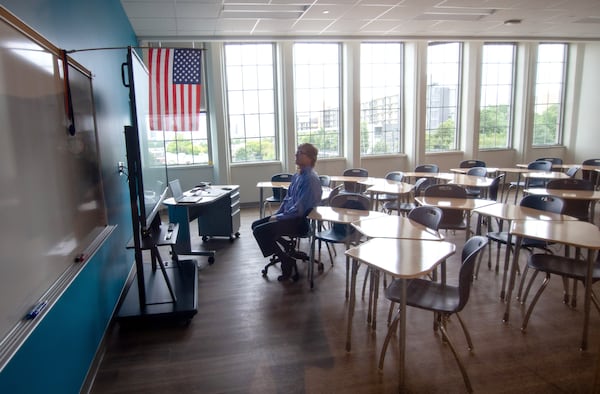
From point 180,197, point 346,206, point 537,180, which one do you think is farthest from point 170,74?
point 537,180

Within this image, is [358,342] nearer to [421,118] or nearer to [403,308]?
[403,308]

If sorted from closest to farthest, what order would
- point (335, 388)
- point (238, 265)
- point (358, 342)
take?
1. point (335, 388)
2. point (358, 342)
3. point (238, 265)

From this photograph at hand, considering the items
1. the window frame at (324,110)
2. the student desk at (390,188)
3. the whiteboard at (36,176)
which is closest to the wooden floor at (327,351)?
the whiteboard at (36,176)

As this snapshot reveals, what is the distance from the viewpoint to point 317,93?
8.59 metres

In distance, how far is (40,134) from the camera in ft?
6.00

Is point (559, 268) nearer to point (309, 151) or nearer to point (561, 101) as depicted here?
point (309, 151)

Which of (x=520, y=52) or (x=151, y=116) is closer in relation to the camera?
(x=151, y=116)

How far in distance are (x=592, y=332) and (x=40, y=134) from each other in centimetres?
382

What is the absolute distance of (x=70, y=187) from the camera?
2215mm

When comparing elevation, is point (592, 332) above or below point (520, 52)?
below

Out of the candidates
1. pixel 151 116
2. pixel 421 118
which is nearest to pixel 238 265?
pixel 151 116

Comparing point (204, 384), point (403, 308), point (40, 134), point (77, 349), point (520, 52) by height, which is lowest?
point (204, 384)

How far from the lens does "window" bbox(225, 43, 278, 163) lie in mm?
8086

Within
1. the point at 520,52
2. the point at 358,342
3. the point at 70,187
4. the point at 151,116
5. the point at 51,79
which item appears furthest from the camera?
the point at 520,52
